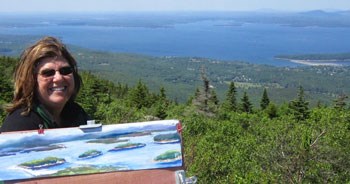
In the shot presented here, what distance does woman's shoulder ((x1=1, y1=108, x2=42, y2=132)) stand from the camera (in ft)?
9.87

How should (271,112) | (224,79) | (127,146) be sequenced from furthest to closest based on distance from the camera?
(224,79), (271,112), (127,146)

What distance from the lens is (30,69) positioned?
3.15 m

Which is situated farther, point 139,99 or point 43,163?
point 139,99

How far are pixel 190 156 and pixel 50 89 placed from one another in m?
9.97

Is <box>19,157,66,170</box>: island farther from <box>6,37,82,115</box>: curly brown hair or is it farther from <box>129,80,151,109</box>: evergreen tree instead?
<box>129,80,151,109</box>: evergreen tree

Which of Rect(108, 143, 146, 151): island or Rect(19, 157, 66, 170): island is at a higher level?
Rect(108, 143, 146, 151): island

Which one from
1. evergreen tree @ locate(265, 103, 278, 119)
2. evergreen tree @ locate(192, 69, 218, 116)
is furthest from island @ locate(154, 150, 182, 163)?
evergreen tree @ locate(265, 103, 278, 119)

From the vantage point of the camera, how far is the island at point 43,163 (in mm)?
2711

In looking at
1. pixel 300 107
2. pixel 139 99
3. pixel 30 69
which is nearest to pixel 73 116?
pixel 30 69

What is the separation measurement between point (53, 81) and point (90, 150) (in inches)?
26.9

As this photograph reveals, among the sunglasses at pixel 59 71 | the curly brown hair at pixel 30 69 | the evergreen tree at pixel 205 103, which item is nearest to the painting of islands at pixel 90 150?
the curly brown hair at pixel 30 69

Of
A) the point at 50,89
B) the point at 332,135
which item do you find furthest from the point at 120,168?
the point at 332,135

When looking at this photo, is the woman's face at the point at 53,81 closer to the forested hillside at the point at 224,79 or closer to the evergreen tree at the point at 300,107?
the evergreen tree at the point at 300,107

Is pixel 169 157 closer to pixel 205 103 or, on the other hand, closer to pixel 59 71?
pixel 59 71
